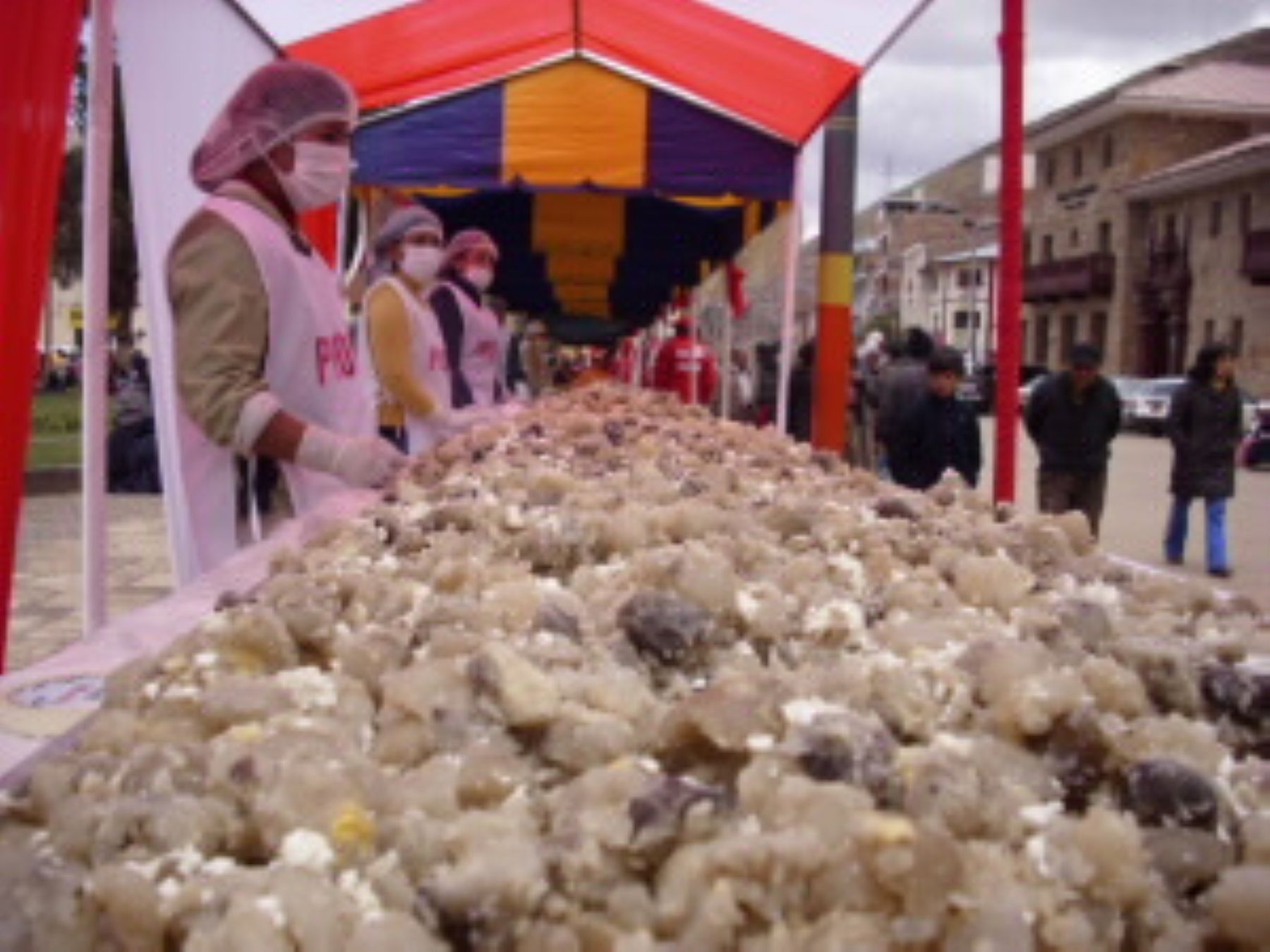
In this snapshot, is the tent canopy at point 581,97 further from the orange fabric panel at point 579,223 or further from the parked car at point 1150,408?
the parked car at point 1150,408

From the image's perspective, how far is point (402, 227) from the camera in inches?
211

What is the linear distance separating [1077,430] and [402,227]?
3.69 metres

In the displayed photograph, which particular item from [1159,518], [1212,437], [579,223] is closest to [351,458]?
[1212,437]

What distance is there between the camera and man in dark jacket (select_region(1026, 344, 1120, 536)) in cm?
713

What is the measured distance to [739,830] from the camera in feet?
3.08

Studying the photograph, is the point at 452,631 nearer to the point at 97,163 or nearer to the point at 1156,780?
the point at 1156,780

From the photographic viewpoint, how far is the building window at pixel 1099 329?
42594 mm

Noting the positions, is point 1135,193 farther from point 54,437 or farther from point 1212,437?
point 1212,437

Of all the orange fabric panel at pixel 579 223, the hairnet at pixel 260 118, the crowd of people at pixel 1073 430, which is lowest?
the crowd of people at pixel 1073 430

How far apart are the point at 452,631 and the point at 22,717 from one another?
45 cm

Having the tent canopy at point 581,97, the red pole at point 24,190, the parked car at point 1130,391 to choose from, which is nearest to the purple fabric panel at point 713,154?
the tent canopy at point 581,97

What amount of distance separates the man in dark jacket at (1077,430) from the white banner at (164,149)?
468 centimetres

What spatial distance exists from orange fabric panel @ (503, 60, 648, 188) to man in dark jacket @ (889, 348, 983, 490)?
181 cm

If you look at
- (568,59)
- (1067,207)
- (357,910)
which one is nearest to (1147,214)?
(1067,207)
